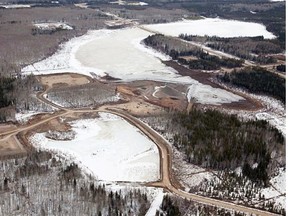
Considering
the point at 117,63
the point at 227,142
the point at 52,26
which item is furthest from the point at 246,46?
the point at 227,142

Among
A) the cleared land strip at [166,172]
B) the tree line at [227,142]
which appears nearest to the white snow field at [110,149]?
the cleared land strip at [166,172]

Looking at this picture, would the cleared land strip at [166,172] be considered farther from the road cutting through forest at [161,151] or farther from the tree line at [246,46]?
the tree line at [246,46]

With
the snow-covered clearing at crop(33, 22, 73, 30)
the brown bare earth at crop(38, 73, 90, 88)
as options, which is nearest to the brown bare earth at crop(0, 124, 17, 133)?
the brown bare earth at crop(38, 73, 90, 88)

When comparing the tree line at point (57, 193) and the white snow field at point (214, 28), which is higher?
the white snow field at point (214, 28)

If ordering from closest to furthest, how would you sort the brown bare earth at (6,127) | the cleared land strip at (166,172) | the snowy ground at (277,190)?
the cleared land strip at (166,172), the snowy ground at (277,190), the brown bare earth at (6,127)

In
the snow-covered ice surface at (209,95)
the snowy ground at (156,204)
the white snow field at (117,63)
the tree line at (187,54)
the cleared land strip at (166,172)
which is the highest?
the tree line at (187,54)

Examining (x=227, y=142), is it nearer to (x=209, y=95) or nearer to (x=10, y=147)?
(x=209, y=95)

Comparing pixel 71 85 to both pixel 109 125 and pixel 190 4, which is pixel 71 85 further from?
pixel 190 4
